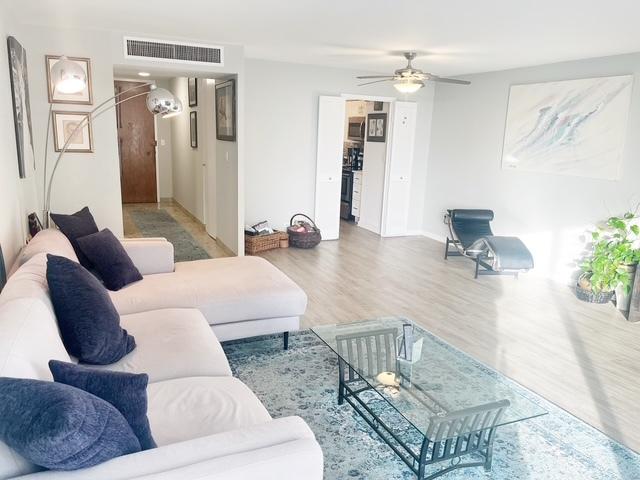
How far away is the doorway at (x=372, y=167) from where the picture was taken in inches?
253

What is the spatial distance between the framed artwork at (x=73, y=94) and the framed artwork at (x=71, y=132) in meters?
0.11

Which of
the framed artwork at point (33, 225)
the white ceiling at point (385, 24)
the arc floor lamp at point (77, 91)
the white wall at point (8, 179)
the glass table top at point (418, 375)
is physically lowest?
the glass table top at point (418, 375)

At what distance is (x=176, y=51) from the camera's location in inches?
179

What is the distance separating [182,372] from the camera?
209cm

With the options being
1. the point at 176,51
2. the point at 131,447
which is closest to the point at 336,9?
the point at 176,51

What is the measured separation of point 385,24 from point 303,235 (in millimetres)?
3025

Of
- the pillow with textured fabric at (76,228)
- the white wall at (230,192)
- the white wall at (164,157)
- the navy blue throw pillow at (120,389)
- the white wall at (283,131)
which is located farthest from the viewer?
the white wall at (164,157)

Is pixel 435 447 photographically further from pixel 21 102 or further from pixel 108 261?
pixel 21 102

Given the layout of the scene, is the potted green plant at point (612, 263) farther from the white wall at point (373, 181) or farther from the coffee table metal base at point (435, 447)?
the white wall at point (373, 181)

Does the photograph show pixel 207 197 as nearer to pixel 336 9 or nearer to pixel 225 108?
pixel 225 108

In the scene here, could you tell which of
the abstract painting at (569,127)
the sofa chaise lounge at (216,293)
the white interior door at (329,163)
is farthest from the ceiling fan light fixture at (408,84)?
the sofa chaise lounge at (216,293)

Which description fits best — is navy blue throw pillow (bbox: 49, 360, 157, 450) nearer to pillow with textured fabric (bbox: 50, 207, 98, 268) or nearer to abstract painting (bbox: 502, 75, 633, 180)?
pillow with textured fabric (bbox: 50, 207, 98, 268)

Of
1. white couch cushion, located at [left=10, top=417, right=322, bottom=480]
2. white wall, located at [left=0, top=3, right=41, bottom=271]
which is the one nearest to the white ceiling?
white wall, located at [left=0, top=3, right=41, bottom=271]

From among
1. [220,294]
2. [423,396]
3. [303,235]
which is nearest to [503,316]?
[423,396]
